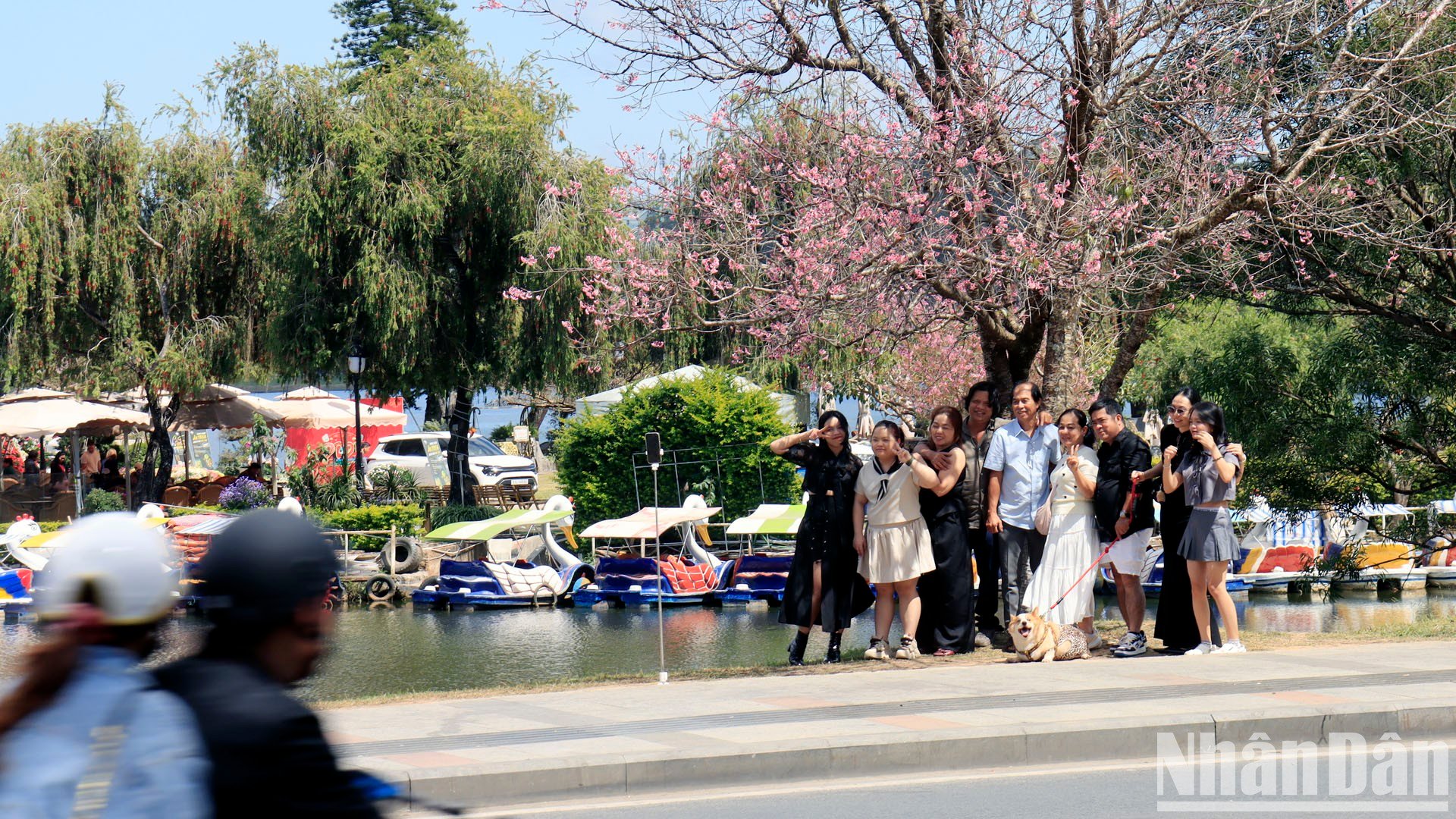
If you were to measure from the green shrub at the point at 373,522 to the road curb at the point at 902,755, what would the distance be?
18725 millimetres

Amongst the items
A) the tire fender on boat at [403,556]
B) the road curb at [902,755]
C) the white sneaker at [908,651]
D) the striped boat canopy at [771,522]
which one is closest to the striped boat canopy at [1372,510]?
the striped boat canopy at [771,522]

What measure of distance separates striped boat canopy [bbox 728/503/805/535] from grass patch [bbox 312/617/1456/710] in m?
8.79

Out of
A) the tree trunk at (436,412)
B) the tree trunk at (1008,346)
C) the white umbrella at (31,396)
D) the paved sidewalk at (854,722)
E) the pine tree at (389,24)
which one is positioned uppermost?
the pine tree at (389,24)

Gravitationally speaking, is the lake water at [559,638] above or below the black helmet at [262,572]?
below

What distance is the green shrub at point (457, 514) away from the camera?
90.6 ft

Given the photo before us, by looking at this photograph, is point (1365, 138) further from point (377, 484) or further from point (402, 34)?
point (402, 34)

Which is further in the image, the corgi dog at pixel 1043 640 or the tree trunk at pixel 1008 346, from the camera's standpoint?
the tree trunk at pixel 1008 346

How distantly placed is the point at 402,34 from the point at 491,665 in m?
46.1

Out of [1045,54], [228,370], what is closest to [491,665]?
[1045,54]

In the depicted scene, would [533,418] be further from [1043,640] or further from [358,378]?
[1043,640]

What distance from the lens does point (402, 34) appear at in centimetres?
5659

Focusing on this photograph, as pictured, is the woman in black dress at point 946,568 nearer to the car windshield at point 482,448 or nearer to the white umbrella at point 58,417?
the white umbrella at point 58,417

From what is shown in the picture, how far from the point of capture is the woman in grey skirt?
10148 millimetres

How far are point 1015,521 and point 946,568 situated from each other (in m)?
0.67
